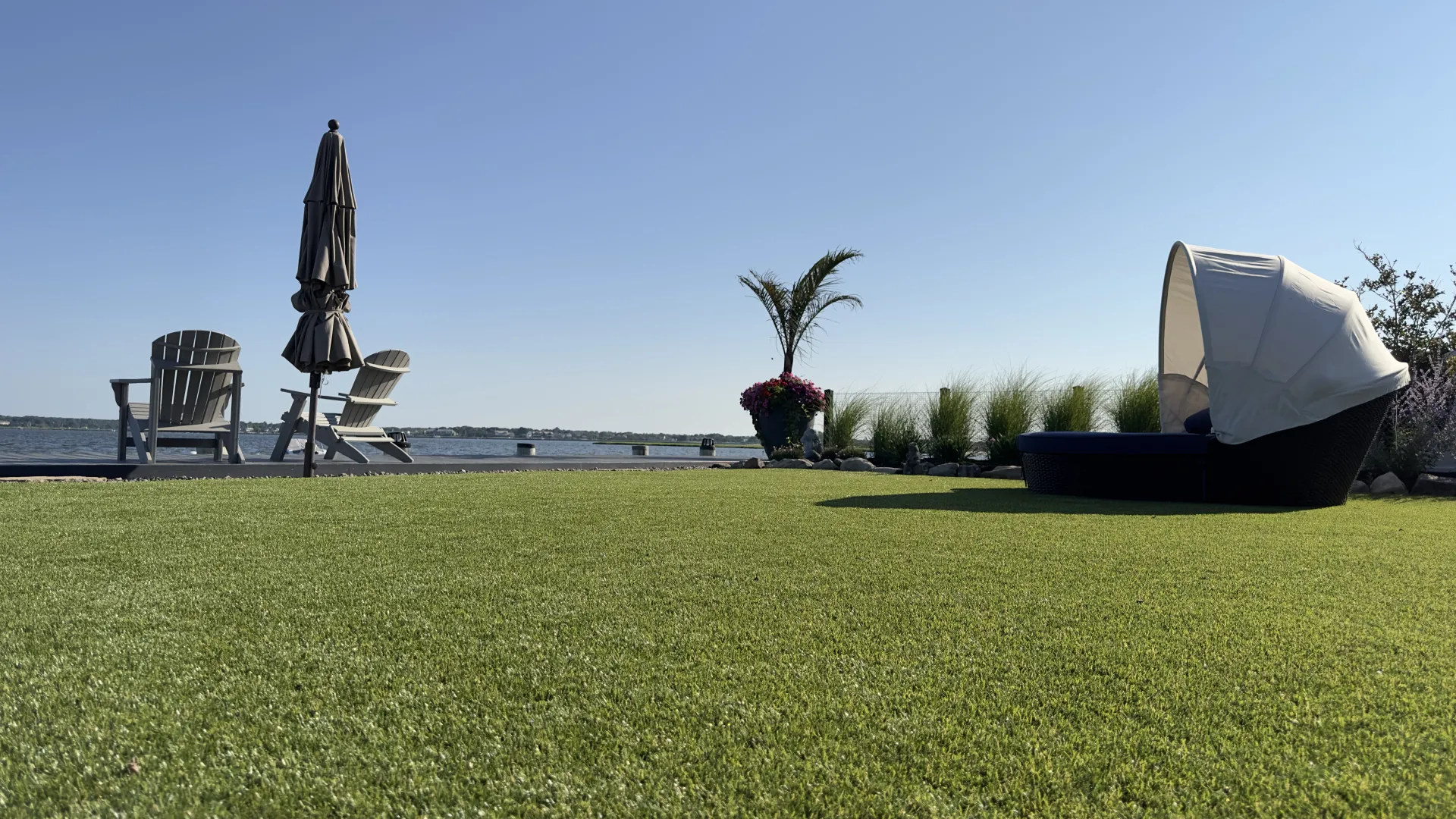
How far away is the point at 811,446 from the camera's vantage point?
36.7 feet

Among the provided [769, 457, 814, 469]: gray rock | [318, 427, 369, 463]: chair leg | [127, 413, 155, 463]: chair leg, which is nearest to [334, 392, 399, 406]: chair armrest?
[318, 427, 369, 463]: chair leg

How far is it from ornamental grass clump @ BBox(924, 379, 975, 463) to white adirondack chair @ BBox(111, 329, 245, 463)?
26.5 ft

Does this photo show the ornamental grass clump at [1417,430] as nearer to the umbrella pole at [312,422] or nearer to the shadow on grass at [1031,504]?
the shadow on grass at [1031,504]

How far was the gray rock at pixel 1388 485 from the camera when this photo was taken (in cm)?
706

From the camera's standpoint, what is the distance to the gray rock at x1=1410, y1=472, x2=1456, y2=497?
23.0 feet

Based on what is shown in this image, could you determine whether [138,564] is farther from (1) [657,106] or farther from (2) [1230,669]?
(1) [657,106]

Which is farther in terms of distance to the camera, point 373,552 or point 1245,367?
point 1245,367

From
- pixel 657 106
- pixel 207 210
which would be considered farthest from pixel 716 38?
pixel 207 210

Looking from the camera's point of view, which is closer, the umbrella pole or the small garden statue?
the umbrella pole

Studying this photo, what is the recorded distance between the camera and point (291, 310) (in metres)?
6.62

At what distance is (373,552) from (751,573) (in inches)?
60.0

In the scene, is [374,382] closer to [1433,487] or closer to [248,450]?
[248,450]

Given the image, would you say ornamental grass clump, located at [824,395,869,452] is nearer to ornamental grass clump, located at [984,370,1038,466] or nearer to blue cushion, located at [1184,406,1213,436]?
ornamental grass clump, located at [984,370,1038,466]

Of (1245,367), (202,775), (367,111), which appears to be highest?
(367,111)
